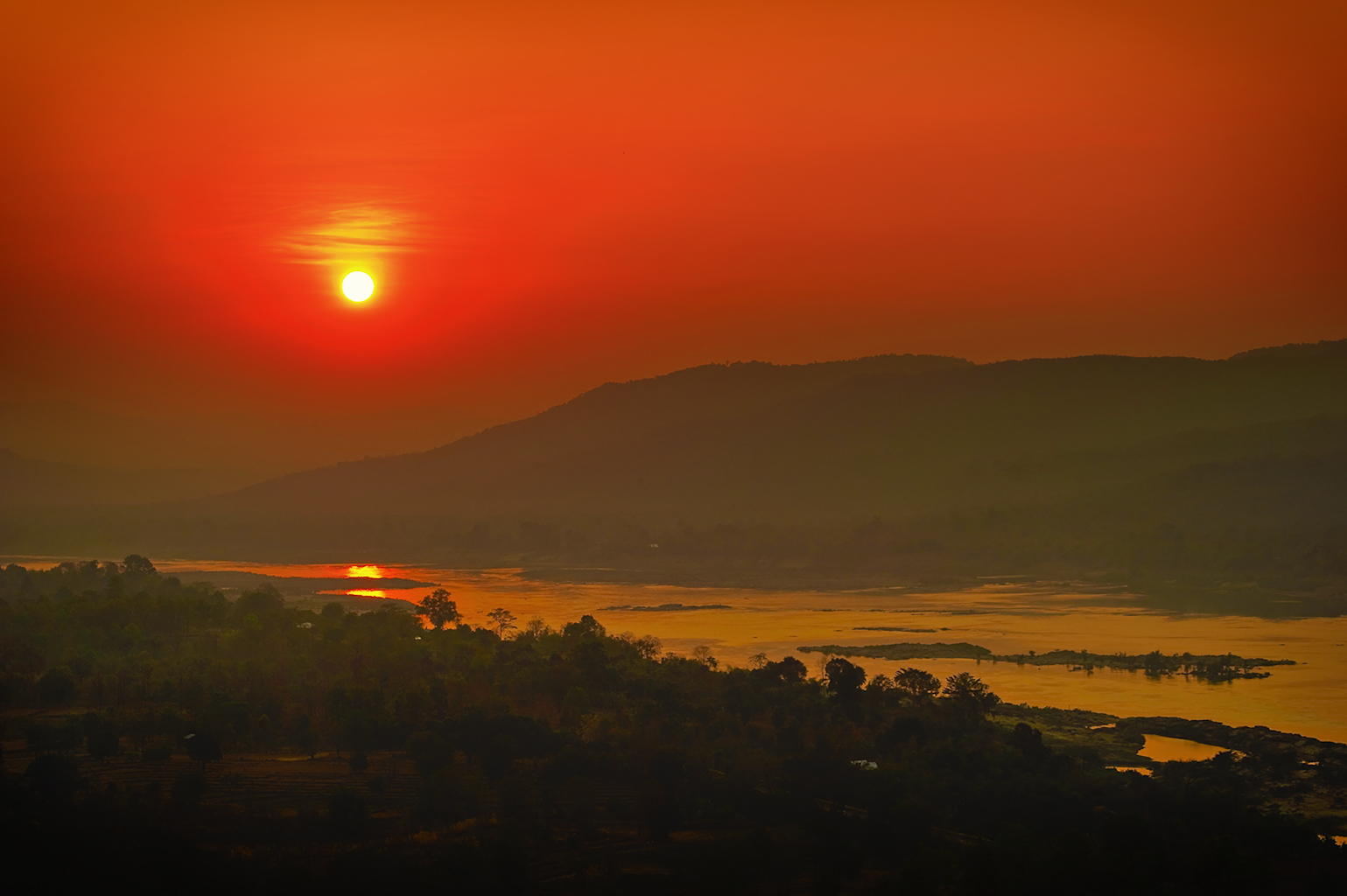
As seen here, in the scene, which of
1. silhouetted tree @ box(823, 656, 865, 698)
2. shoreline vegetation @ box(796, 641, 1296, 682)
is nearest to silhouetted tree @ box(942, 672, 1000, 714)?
silhouetted tree @ box(823, 656, 865, 698)

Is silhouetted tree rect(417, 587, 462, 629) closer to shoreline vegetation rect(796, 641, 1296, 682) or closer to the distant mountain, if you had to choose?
shoreline vegetation rect(796, 641, 1296, 682)

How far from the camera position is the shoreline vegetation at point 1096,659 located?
4719 centimetres

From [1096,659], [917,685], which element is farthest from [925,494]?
[917,685]

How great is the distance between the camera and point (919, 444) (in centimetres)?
17512

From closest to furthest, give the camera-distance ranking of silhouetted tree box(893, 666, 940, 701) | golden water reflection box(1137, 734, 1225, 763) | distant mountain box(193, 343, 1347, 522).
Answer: golden water reflection box(1137, 734, 1225, 763) < silhouetted tree box(893, 666, 940, 701) < distant mountain box(193, 343, 1347, 522)

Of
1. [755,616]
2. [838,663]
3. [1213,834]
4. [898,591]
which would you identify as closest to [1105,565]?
[898,591]

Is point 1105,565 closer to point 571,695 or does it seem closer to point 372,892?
point 571,695

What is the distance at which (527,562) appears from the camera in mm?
118375

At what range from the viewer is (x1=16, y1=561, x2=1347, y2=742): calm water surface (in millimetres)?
42312

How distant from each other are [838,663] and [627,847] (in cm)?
1261

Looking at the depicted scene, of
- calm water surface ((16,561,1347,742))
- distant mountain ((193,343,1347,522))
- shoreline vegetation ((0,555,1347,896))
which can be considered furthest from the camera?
distant mountain ((193,343,1347,522))

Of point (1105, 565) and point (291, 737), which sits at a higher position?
point (1105, 565)

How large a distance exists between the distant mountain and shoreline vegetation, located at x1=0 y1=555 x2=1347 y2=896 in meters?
111

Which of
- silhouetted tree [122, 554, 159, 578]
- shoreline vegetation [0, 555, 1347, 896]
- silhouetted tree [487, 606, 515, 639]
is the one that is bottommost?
shoreline vegetation [0, 555, 1347, 896]
